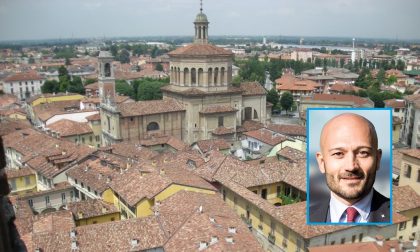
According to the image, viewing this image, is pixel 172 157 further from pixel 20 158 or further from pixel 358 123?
pixel 358 123

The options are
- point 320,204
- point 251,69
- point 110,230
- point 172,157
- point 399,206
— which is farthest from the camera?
point 251,69

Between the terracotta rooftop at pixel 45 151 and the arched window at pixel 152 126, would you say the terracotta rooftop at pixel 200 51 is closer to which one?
the arched window at pixel 152 126

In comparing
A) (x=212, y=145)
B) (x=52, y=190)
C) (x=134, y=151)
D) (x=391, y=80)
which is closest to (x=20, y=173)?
(x=52, y=190)

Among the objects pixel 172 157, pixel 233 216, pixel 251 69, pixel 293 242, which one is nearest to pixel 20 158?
pixel 172 157

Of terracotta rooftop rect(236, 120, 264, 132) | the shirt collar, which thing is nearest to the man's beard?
the shirt collar

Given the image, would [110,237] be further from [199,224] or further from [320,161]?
[320,161]

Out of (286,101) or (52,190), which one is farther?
(286,101)
